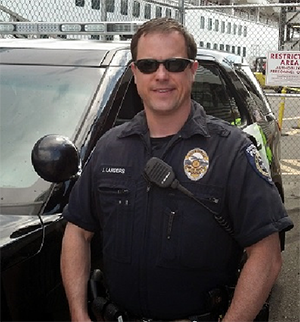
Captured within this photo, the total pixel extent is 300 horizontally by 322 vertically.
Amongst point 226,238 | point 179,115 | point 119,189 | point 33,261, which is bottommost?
point 33,261

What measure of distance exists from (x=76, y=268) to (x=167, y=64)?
749 millimetres

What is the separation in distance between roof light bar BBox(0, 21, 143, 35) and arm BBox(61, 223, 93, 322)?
5.64 feet

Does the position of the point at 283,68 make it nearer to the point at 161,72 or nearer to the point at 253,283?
the point at 161,72

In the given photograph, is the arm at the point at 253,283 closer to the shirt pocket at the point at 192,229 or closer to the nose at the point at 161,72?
the shirt pocket at the point at 192,229

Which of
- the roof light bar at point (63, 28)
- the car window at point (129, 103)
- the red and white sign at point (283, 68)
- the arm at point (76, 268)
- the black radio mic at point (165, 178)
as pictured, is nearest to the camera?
the black radio mic at point (165, 178)

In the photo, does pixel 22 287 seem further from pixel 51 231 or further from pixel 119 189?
pixel 119 189

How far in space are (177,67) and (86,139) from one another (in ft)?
2.27

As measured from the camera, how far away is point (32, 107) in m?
2.38

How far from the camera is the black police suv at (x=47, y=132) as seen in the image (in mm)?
1718

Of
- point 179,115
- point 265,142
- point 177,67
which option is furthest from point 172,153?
point 265,142

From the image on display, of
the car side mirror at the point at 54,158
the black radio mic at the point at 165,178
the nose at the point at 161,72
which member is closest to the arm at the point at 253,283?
the black radio mic at the point at 165,178

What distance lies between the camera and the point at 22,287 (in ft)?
5.49

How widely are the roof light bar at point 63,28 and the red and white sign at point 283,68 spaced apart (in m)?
3.36

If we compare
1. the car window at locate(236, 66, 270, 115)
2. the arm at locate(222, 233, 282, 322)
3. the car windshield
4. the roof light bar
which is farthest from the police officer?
the car window at locate(236, 66, 270, 115)
